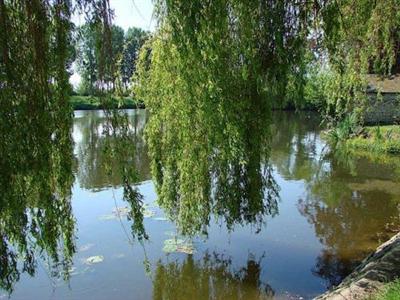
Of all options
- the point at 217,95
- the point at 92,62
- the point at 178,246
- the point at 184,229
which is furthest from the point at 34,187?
the point at 178,246

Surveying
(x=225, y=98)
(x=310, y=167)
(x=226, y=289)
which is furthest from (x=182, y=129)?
(x=310, y=167)

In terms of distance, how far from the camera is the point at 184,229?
309 inches

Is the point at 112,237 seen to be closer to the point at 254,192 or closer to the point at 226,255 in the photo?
the point at 226,255

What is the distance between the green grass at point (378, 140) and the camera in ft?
67.4

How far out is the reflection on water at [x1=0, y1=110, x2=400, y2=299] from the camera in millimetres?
3885

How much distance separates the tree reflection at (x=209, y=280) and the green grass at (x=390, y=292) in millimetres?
3384

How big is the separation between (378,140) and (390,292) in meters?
18.1

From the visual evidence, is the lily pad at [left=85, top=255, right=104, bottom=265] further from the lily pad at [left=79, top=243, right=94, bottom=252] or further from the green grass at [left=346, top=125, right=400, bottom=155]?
the green grass at [left=346, top=125, right=400, bottom=155]

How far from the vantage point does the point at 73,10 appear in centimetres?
367

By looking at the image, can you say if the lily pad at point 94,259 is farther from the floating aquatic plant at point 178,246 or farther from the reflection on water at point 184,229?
the floating aquatic plant at point 178,246

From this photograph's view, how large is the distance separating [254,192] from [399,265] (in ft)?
8.63

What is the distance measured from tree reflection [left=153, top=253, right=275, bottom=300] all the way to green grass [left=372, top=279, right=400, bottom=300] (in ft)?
11.1

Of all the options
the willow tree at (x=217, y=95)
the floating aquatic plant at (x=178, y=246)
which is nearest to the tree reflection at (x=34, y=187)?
the willow tree at (x=217, y=95)

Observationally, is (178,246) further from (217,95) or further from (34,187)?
(34,187)
